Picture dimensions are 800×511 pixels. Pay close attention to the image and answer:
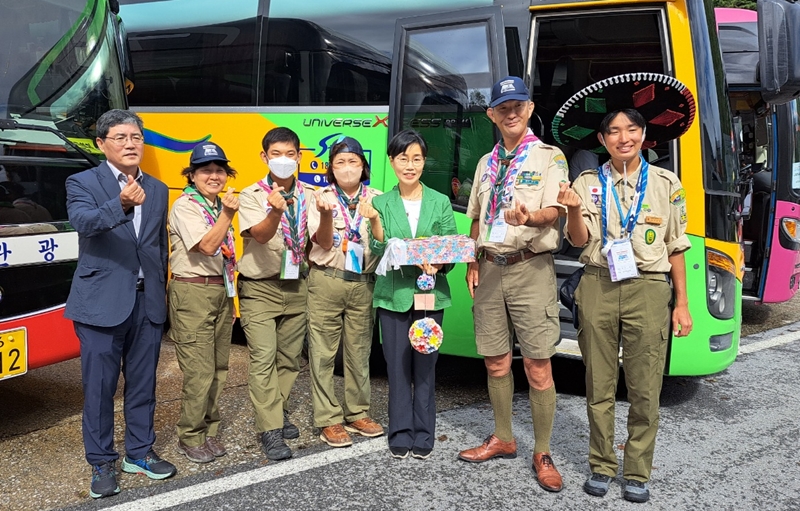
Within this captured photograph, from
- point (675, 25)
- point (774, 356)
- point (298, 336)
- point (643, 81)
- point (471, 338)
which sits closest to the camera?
point (643, 81)

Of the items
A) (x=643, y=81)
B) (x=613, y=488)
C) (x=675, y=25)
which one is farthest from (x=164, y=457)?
(x=675, y=25)

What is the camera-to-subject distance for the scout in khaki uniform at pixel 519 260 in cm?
364

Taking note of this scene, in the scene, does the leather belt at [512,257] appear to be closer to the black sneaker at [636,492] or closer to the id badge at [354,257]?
the id badge at [354,257]

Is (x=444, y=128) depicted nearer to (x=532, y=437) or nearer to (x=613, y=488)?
(x=532, y=437)

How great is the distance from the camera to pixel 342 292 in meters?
4.12

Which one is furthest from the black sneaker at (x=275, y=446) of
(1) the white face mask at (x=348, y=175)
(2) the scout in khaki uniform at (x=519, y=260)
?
(1) the white face mask at (x=348, y=175)

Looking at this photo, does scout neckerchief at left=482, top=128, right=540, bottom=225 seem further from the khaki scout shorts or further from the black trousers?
the black trousers

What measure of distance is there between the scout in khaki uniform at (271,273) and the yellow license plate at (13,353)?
1245 mm

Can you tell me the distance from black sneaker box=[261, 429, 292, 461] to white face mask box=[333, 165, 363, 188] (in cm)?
148

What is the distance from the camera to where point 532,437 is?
172 inches

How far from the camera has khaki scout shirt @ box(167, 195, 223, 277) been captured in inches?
149

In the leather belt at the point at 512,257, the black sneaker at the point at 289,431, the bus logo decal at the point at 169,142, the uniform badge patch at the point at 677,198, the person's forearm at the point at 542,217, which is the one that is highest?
the bus logo decal at the point at 169,142

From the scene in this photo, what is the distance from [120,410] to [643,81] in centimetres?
386

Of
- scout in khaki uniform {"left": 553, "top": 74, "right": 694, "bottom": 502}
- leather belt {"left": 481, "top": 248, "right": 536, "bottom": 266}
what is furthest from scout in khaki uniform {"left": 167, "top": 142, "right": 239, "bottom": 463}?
scout in khaki uniform {"left": 553, "top": 74, "right": 694, "bottom": 502}
